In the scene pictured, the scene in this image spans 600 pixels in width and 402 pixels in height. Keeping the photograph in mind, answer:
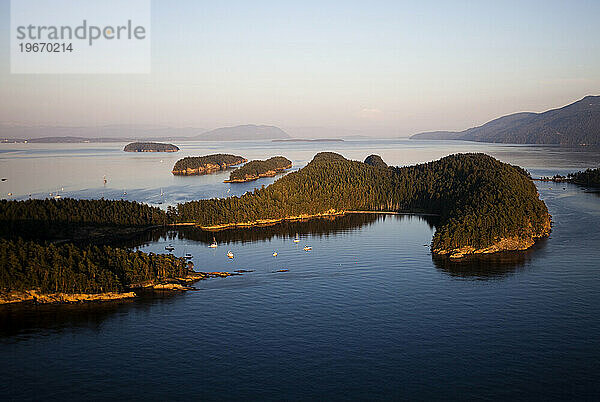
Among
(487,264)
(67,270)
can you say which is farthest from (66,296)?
(487,264)

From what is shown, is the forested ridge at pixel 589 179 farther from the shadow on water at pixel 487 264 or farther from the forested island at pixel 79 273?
the forested island at pixel 79 273

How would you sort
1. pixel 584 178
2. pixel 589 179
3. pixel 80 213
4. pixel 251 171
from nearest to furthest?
1. pixel 80 213
2. pixel 589 179
3. pixel 584 178
4. pixel 251 171

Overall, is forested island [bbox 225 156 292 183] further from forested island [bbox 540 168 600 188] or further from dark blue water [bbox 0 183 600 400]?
dark blue water [bbox 0 183 600 400]

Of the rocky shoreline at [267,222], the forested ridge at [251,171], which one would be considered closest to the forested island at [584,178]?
the rocky shoreline at [267,222]

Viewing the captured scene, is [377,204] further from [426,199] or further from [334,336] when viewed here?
[334,336]

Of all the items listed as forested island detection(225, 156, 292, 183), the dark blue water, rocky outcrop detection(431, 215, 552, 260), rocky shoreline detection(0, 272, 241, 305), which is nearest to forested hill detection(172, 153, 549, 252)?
rocky outcrop detection(431, 215, 552, 260)
